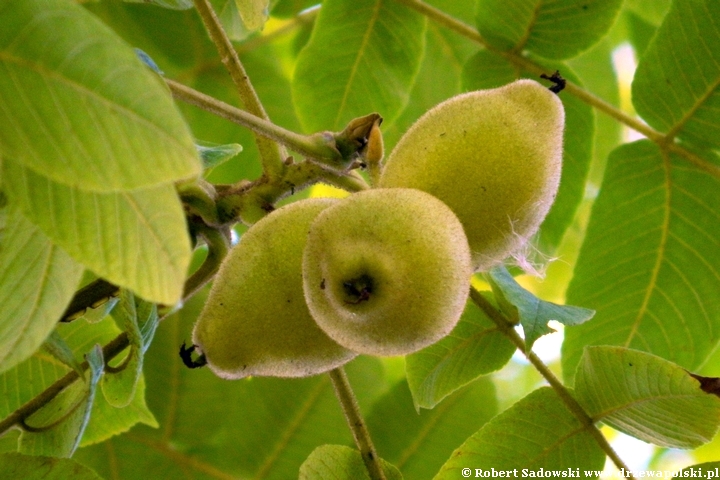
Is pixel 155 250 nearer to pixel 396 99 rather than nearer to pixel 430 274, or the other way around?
pixel 430 274

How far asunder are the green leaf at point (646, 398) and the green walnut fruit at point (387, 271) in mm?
396

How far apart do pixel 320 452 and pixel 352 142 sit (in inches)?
21.0

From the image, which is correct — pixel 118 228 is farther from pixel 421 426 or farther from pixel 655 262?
pixel 655 262

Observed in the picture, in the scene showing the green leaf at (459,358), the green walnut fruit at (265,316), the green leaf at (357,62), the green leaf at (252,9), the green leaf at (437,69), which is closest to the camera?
the green walnut fruit at (265,316)

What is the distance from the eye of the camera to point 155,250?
96cm

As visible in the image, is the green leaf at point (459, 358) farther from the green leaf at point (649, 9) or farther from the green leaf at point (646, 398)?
Answer: the green leaf at point (649, 9)

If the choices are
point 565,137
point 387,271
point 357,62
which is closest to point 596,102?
point 565,137

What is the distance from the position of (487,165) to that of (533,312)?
0.81 ft

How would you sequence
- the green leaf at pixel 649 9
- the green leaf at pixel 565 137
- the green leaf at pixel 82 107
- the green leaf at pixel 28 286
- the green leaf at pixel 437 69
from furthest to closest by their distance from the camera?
1. the green leaf at pixel 437 69
2. the green leaf at pixel 649 9
3. the green leaf at pixel 565 137
4. the green leaf at pixel 28 286
5. the green leaf at pixel 82 107

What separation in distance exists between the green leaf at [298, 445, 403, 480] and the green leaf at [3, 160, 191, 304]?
1.93ft

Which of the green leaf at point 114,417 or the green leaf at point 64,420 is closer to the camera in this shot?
the green leaf at point 64,420

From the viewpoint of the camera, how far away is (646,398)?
141 centimetres

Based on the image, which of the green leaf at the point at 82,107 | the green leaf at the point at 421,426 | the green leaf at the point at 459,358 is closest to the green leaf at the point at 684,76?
the green leaf at the point at 459,358

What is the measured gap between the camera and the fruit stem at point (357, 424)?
1.43m
